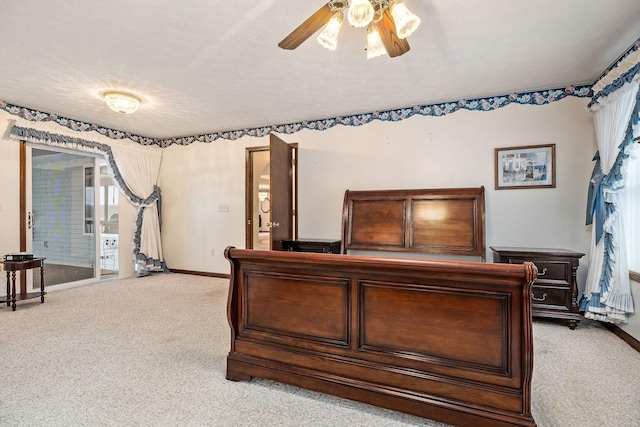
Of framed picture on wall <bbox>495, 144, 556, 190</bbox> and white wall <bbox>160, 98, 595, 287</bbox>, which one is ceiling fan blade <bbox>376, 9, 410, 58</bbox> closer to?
white wall <bbox>160, 98, 595, 287</bbox>

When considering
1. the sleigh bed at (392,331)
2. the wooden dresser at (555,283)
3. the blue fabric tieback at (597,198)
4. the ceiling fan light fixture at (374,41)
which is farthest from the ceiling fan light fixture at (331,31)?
the blue fabric tieback at (597,198)

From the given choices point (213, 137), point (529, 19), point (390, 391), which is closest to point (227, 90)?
point (213, 137)

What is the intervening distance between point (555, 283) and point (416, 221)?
57.1 inches

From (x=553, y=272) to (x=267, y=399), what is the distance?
291 centimetres

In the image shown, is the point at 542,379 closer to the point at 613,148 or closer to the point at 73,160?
the point at 613,148

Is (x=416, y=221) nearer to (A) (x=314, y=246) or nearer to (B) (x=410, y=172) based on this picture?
(B) (x=410, y=172)

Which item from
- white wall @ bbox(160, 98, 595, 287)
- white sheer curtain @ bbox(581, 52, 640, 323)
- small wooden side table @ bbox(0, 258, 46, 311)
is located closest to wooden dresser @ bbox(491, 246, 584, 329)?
white sheer curtain @ bbox(581, 52, 640, 323)

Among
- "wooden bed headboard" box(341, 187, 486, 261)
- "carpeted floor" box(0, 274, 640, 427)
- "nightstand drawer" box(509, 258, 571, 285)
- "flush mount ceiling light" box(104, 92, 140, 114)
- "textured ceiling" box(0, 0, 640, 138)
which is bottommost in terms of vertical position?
"carpeted floor" box(0, 274, 640, 427)

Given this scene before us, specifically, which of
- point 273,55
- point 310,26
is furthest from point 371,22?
point 273,55

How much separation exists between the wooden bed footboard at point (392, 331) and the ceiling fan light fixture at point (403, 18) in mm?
1264

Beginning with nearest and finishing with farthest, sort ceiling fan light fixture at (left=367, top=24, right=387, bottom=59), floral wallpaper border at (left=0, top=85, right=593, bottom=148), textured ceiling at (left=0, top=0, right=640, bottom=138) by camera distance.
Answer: ceiling fan light fixture at (left=367, top=24, right=387, bottom=59)
textured ceiling at (left=0, top=0, right=640, bottom=138)
floral wallpaper border at (left=0, top=85, right=593, bottom=148)

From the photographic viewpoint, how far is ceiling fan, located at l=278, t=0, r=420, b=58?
164 cm

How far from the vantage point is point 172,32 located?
7.82 feet

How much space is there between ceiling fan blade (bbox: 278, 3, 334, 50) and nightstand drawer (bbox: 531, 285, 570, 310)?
3.02 meters
